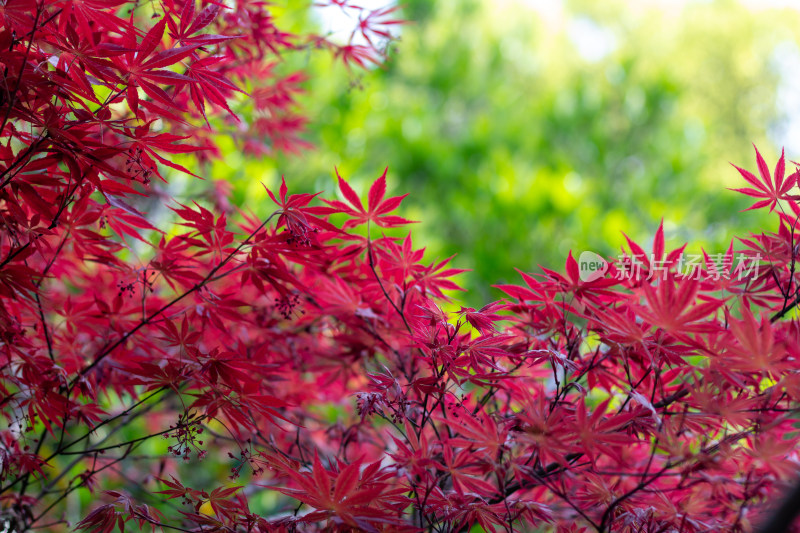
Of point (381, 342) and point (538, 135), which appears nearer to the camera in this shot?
point (381, 342)

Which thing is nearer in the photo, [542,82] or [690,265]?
[690,265]

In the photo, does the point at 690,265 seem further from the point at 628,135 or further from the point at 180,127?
the point at 628,135

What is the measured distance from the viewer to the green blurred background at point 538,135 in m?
4.05

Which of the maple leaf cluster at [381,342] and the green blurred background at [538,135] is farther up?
the green blurred background at [538,135]

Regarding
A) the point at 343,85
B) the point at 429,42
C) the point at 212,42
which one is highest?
the point at 429,42

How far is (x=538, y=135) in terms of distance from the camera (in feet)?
19.4

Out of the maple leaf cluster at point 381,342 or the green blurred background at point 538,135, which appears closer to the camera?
the maple leaf cluster at point 381,342

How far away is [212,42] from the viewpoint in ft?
2.45

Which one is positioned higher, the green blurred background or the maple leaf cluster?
the green blurred background

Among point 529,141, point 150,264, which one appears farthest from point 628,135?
point 150,264

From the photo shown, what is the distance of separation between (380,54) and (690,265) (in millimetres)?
728

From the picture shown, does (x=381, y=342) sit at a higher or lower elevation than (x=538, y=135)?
lower

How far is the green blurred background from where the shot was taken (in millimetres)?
4051

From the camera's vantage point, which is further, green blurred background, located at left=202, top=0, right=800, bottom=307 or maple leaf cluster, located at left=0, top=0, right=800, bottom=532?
green blurred background, located at left=202, top=0, right=800, bottom=307
